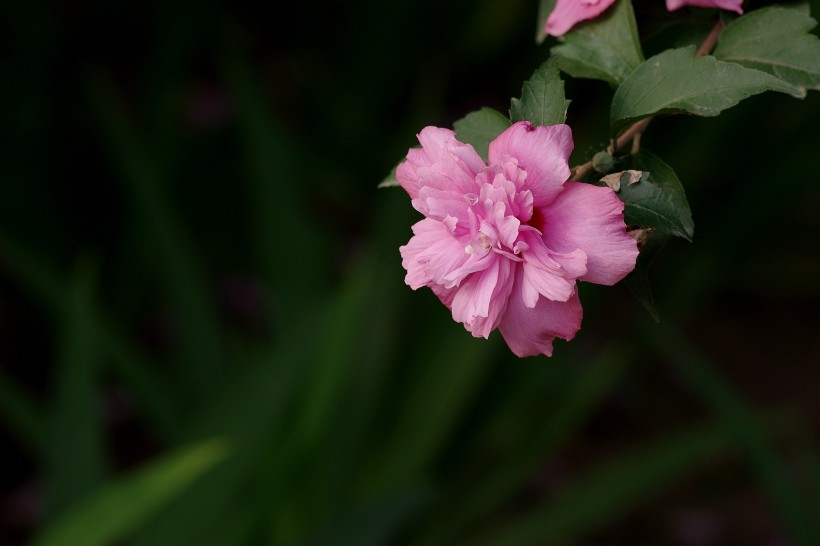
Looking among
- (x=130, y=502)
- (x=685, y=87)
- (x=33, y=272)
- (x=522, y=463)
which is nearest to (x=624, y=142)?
(x=685, y=87)

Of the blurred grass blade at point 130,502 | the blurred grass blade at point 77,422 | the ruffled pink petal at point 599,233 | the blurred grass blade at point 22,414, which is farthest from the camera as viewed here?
the blurred grass blade at point 22,414

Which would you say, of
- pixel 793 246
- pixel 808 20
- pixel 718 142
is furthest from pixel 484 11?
pixel 808 20

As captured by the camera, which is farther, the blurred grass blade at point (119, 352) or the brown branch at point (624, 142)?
the blurred grass blade at point (119, 352)

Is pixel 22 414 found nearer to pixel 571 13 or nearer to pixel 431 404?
pixel 431 404

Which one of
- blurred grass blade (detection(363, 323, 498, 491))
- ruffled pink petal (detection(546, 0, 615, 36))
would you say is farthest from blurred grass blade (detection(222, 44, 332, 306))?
ruffled pink petal (detection(546, 0, 615, 36))

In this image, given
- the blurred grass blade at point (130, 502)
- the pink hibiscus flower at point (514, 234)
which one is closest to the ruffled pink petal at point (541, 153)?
the pink hibiscus flower at point (514, 234)

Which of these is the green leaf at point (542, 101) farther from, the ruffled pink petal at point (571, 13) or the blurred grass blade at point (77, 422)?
the blurred grass blade at point (77, 422)
